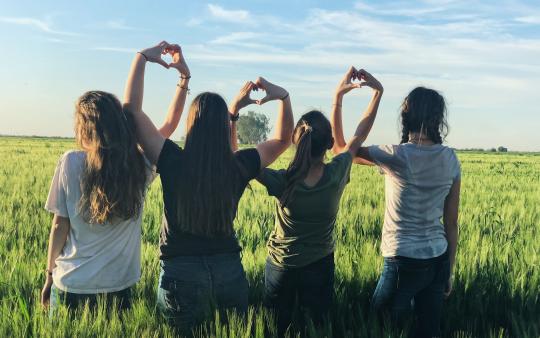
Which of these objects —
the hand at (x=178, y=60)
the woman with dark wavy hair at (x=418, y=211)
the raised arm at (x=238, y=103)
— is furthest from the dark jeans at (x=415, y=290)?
the hand at (x=178, y=60)

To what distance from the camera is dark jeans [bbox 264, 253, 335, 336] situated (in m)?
2.56

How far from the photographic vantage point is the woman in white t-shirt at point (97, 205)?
233 cm

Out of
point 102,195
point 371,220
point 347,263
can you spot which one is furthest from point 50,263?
point 371,220

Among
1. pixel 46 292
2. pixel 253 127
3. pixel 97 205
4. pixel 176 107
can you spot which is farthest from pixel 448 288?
pixel 253 127

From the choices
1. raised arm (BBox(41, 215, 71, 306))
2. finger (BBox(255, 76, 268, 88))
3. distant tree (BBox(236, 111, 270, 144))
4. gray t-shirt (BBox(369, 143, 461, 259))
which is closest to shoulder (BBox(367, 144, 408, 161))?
gray t-shirt (BBox(369, 143, 461, 259))

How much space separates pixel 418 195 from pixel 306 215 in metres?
0.64

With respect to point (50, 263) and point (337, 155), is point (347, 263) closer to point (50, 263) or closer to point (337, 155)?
point (337, 155)

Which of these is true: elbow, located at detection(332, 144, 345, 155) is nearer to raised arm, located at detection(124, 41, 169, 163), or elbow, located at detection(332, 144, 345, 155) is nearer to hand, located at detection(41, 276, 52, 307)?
raised arm, located at detection(124, 41, 169, 163)

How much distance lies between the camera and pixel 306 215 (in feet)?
8.23

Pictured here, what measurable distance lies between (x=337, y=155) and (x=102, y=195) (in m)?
1.25

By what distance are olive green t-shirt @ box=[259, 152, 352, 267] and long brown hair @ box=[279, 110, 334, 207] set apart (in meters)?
0.03

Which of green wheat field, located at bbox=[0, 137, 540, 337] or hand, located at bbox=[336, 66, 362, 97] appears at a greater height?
hand, located at bbox=[336, 66, 362, 97]

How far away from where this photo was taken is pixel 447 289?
292 cm

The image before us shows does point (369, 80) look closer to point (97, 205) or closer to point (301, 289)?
point (301, 289)
